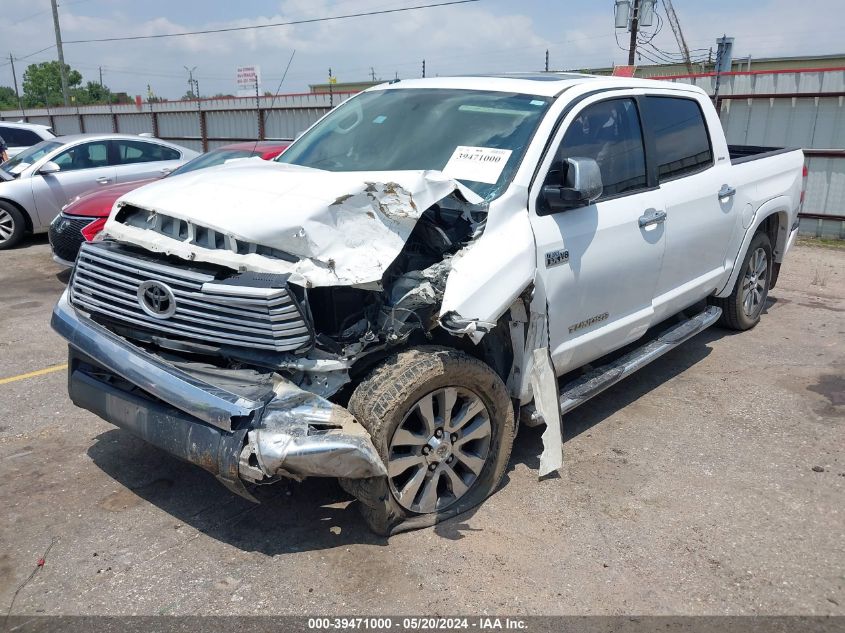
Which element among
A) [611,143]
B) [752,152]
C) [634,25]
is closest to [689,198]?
[611,143]

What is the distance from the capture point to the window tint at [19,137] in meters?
13.9

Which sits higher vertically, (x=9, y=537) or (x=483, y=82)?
(x=483, y=82)

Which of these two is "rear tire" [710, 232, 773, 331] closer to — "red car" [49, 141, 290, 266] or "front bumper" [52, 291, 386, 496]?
"front bumper" [52, 291, 386, 496]

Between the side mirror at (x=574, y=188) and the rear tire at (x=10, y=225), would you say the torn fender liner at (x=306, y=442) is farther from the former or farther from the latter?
the rear tire at (x=10, y=225)

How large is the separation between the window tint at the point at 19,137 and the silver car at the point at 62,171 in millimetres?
3483

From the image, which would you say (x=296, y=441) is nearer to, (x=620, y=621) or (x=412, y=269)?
(x=412, y=269)

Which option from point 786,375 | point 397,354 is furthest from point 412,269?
point 786,375

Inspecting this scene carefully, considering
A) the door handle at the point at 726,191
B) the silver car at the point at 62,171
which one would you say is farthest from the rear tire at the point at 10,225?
the door handle at the point at 726,191

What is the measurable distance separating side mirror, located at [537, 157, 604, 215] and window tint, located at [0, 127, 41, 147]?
43.7ft

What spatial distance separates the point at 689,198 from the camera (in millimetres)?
4766

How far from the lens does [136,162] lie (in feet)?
36.5

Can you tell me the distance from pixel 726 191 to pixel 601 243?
1801 millimetres

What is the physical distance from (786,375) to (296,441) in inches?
167

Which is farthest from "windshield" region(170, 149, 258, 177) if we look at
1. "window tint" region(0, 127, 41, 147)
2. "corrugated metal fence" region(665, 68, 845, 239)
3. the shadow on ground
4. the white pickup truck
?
"corrugated metal fence" region(665, 68, 845, 239)
